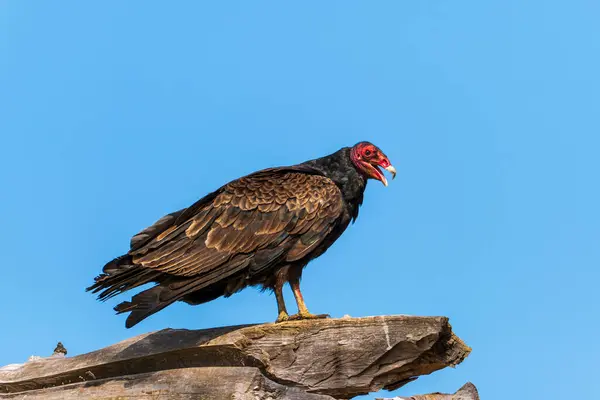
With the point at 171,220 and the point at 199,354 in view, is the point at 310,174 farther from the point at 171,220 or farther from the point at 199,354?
the point at 199,354

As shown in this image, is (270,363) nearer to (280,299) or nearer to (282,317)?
(282,317)

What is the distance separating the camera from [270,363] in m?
5.69

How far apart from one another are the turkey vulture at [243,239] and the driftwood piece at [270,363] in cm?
39

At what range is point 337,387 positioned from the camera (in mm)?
5551

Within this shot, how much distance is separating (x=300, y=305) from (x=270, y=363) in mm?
829

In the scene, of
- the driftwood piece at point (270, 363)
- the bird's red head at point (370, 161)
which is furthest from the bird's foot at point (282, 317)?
the bird's red head at point (370, 161)

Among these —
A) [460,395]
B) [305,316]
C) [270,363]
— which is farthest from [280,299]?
[460,395]

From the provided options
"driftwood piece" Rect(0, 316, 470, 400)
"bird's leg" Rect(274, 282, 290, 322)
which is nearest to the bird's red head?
"bird's leg" Rect(274, 282, 290, 322)

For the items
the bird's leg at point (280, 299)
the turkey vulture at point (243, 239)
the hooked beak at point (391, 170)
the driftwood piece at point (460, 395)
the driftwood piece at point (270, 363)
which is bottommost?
the driftwood piece at point (460, 395)

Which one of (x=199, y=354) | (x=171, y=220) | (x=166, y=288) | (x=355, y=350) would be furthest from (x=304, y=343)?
(x=171, y=220)

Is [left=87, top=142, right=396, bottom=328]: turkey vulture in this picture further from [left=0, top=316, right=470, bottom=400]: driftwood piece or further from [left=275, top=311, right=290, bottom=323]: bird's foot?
[left=0, top=316, right=470, bottom=400]: driftwood piece

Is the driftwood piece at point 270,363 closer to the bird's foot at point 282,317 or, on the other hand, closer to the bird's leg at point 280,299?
the bird's foot at point 282,317

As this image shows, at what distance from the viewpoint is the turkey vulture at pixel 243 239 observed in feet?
20.3

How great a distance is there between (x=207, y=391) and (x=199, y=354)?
411 mm
